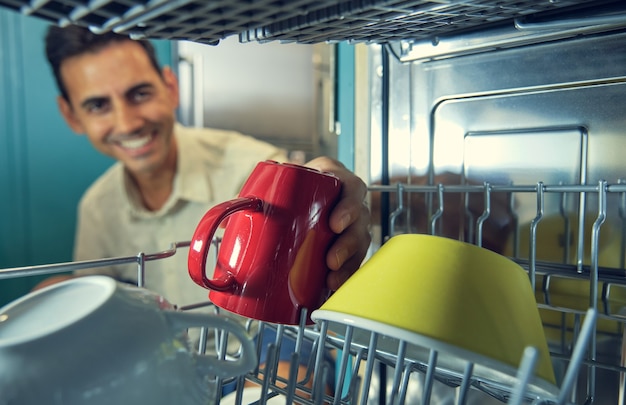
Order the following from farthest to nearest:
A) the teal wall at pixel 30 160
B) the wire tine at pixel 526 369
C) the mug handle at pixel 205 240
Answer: the teal wall at pixel 30 160 → the mug handle at pixel 205 240 → the wire tine at pixel 526 369

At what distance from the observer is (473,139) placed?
49 cm

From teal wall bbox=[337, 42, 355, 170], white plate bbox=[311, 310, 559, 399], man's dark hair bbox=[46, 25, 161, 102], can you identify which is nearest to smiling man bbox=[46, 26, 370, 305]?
man's dark hair bbox=[46, 25, 161, 102]

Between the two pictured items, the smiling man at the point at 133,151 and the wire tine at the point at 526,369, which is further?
the smiling man at the point at 133,151

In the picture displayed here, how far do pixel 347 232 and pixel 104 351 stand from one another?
23cm

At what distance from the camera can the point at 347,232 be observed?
0.39 m

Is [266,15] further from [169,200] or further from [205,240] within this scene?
[169,200]

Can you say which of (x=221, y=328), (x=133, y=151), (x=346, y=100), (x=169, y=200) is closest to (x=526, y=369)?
(x=221, y=328)

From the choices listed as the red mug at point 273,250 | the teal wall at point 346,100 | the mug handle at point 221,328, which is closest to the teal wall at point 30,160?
the teal wall at point 346,100

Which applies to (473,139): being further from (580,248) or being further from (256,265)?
(256,265)

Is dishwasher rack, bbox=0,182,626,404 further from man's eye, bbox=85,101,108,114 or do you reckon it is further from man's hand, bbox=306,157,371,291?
man's eye, bbox=85,101,108,114

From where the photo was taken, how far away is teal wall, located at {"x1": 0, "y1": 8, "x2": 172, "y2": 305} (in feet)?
4.71

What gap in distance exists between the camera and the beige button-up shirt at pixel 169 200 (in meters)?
1.52

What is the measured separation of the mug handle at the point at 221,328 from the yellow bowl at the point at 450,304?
0.04 m

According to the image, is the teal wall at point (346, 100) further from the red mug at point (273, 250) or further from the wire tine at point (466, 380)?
the wire tine at point (466, 380)
